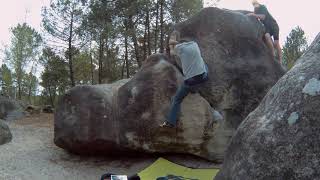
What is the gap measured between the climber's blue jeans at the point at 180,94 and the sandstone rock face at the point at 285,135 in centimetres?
530

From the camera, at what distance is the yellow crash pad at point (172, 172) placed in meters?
8.34

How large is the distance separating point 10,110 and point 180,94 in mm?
11330

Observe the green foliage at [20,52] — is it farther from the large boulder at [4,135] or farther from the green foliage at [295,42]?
the large boulder at [4,135]

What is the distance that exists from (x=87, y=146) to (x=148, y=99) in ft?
6.12

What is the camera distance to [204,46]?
10.3 m

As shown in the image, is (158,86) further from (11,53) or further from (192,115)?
(11,53)

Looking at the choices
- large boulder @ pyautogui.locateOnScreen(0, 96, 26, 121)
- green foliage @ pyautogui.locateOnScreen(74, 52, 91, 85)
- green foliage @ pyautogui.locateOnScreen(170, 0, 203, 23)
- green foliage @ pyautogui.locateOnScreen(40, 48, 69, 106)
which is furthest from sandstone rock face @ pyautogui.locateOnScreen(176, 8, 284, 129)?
green foliage @ pyautogui.locateOnScreen(74, 52, 91, 85)

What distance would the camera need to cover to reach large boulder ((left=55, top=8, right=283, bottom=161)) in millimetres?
9500

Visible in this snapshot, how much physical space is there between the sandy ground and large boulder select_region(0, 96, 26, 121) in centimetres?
617

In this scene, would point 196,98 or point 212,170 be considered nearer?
Result: point 212,170

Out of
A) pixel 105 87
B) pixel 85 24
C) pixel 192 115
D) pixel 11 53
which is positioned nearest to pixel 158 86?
pixel 192 115

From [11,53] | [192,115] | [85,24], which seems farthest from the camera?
[11,53]

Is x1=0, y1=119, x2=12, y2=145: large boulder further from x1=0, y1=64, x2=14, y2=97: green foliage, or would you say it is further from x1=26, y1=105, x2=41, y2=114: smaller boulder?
x1=0, y1=64, x2=14, y2=97: green foliage

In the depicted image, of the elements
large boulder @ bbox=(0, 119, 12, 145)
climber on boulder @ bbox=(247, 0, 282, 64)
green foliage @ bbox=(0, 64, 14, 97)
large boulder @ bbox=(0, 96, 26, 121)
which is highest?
green foliage @ bbox=(0, 64, 14, 97)
